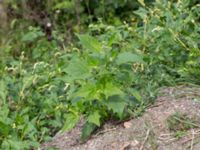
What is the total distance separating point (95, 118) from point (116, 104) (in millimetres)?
161

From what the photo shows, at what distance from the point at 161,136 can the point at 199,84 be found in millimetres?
601

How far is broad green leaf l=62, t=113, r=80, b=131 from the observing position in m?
→ 3.78

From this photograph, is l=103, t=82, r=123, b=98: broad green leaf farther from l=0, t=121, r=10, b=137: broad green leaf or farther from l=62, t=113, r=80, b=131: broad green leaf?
l=0, t=121, r=10, b=137: broad green leaf

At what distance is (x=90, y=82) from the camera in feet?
12.2

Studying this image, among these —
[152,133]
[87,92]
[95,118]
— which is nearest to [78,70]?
[87,92]

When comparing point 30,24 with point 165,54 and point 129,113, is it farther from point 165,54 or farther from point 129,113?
point 129,113

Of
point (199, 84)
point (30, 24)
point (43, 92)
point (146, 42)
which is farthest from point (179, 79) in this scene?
point (30, 24)

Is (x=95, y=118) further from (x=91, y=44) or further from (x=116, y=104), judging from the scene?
(x=91, y=44)

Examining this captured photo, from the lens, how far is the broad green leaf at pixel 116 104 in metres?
3.64

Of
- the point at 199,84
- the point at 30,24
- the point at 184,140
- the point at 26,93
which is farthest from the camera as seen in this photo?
the point at 30,24

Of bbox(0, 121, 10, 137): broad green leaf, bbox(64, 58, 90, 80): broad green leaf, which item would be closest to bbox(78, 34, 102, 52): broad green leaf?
bbox(64, 58, 90, 80): broad green leaf

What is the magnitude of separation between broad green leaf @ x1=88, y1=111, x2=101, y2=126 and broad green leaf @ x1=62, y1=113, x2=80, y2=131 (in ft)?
0.35

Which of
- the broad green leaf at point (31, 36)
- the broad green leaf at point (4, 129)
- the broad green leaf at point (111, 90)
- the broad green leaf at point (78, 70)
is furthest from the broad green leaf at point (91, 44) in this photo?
the broad green leaf at point (31, 36)

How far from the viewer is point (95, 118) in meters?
3.72
